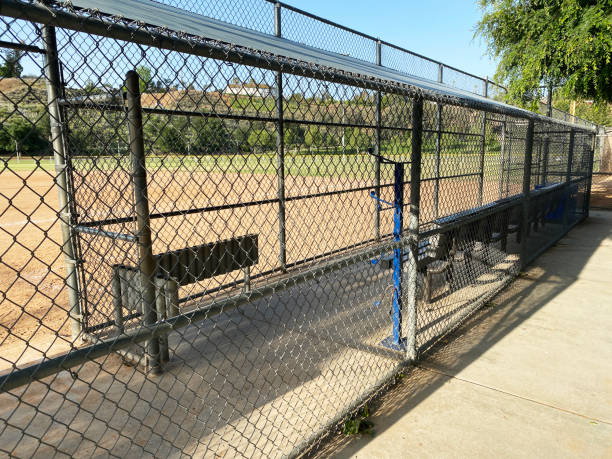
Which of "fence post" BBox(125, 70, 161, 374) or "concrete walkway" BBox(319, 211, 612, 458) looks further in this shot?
"fence post" BBox(125, 70, 161, 374)

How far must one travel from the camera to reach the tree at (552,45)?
380 inches

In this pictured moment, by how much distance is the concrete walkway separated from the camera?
261cm

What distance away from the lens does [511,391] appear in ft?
10.4

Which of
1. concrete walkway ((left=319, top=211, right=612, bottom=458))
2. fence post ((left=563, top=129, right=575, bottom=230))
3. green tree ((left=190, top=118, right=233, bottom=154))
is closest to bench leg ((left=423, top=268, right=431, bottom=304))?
concrete walkway ((left=319, top=211, right=612, bottom=458))

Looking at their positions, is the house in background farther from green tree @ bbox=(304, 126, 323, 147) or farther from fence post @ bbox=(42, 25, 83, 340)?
fence post @ bbox=(42, 25, 83, 340)

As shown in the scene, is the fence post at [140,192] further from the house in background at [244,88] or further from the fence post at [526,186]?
the fence post at [526,186]

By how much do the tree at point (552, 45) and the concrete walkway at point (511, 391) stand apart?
7189mm

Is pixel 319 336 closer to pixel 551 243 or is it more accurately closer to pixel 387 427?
pixel 387 427

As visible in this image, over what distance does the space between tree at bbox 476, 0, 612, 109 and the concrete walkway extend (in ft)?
23.6

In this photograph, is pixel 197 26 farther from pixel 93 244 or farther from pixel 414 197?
pixel 414 197

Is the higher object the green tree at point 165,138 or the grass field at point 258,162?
the green tree at point 165,138

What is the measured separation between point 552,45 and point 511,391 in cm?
1005

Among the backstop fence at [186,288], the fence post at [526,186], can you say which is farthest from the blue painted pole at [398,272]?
the fence post at [526,186]

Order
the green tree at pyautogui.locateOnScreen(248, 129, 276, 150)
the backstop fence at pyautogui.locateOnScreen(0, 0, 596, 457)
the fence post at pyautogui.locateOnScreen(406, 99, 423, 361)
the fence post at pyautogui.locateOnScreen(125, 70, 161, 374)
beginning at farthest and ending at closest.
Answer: the green tree at pyautogui.locateOnScreen(248, 129, 276, 150)
the fence post at pyautogui.locateOnScreen(406, 99, 423, 361)
the fence post at pyautogui.locateOnScreen(125, 70, 161, 374)
the backstop fence at pyautogui.locateOnScreen(0, 0, 596, 457)
